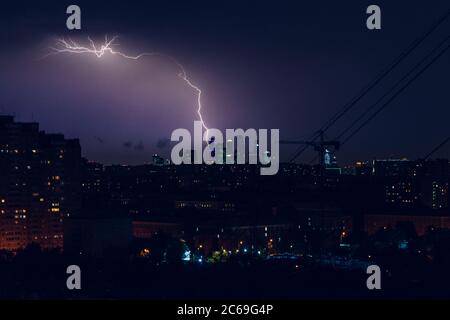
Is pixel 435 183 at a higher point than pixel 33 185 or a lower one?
higher

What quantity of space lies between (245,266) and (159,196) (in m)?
15.7

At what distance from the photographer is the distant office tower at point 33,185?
28.5m

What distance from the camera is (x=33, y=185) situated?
29266 mm

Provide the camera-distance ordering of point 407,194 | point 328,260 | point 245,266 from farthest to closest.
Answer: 1. point 407,194
2. point 328,260
3. point 245,266

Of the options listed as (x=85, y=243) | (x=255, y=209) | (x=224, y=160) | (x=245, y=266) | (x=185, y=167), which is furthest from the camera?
(x=185, y=167)

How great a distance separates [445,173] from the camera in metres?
37.4

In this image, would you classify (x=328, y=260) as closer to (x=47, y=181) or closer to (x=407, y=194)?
(x=47, y=181)

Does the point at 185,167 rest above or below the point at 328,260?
above

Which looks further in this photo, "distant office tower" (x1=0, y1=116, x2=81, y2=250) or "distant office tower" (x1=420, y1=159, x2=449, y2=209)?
"distant office tower" (x1=420, y1=159, x2=449, y2=209)

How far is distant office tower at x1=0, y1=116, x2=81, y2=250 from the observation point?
2855cm

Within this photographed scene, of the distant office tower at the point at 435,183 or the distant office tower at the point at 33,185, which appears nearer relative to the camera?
the distant office tower at the point at 33,185

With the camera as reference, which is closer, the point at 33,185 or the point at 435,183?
the point at 33,185
